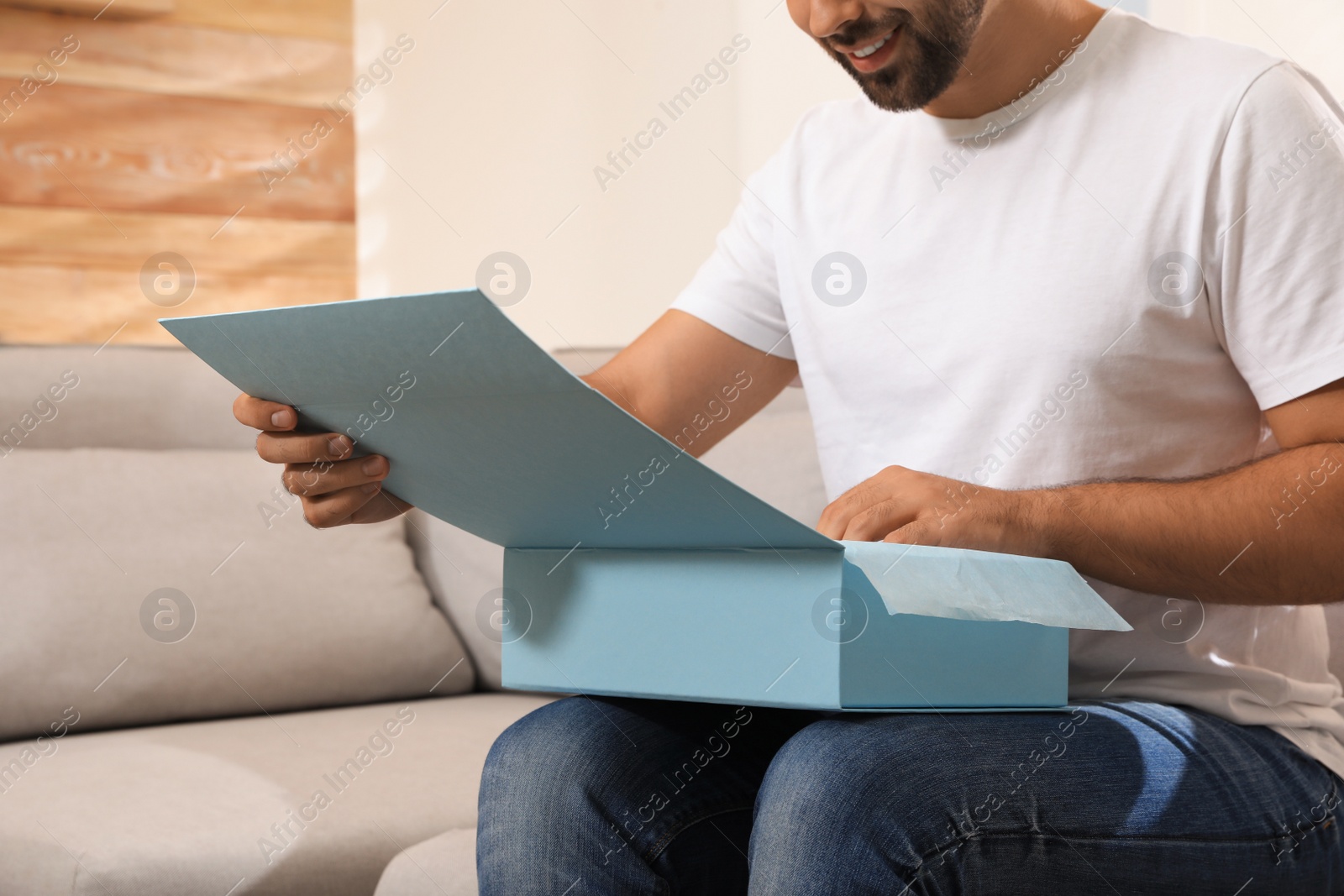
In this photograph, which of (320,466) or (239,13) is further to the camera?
(239,13)

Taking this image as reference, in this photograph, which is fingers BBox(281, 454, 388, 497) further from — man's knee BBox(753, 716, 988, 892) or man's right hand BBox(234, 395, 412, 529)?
man's knee BBox(753, 716, 988, 892)

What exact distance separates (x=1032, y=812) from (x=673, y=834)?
23 cm

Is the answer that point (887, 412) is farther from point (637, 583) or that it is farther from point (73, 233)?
point (73, 233)

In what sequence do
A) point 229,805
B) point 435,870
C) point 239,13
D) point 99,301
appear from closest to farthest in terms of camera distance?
point 435,870 < point 229,805 < point 99,301 < point 239,13

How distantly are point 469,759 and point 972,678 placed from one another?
2.33ft

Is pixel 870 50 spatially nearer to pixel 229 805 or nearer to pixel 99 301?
A: pixel 229 805

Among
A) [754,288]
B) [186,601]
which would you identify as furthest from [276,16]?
[754,288]

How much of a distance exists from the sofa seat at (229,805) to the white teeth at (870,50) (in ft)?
2.29

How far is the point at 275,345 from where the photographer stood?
1.87 ft

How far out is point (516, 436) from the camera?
555mm

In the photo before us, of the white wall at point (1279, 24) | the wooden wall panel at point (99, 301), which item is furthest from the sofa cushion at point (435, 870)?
the wooden wall panel at point (99, 301)

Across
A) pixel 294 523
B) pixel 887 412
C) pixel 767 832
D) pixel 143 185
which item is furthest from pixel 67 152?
pixel 767 832

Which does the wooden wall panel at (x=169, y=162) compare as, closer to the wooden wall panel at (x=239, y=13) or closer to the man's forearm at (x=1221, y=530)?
the wooden wall panel at (x=239, y=13)

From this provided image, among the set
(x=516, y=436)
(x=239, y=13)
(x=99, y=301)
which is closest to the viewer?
(x=516, y=436)
